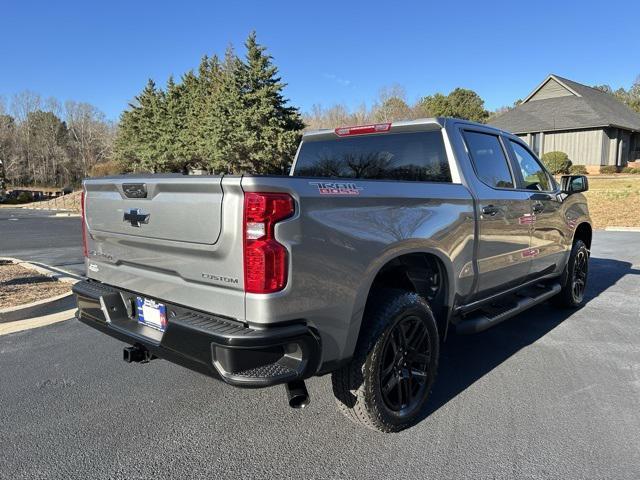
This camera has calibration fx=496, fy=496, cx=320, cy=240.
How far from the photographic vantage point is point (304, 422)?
10.6 ft

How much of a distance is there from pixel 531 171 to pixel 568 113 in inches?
1409

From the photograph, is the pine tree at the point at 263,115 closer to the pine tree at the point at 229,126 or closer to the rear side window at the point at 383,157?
the pine tree at the point at 229,126

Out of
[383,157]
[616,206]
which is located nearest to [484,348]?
[383,157]

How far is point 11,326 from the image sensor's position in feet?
16.3

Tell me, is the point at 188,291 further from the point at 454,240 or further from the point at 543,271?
the point at 543,271

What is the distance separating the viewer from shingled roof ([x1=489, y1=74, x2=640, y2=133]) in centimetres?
3455

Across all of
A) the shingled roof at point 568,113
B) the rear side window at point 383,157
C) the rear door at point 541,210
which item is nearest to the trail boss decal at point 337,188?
the rear side window at point 383,157

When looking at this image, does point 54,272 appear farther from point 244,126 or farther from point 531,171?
point 244,126

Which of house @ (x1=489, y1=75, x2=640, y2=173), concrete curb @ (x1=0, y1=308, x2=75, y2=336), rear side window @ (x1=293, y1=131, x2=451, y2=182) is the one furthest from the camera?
house @ (x1=489, y1=75, x2=640, y2=173)

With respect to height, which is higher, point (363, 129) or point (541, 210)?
point (363, 129)

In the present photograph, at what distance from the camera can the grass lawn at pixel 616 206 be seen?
15586mm

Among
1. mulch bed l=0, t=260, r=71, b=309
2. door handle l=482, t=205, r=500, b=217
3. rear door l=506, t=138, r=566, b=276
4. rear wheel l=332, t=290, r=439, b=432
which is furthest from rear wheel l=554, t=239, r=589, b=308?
mulch bed l=0, t=260, r=71, b=309

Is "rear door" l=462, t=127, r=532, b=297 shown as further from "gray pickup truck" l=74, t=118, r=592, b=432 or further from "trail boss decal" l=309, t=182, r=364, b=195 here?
"trail boss decal" l=309, t=182, r=364, b=195

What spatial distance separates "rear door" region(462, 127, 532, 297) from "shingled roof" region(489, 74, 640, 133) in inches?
1328
